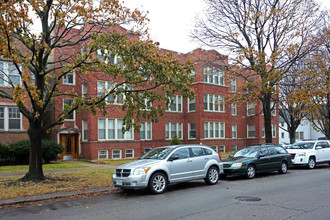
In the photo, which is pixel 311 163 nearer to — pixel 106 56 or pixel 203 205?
pixel 203 205

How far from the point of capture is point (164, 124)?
95.7 ft

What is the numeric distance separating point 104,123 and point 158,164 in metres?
14.9

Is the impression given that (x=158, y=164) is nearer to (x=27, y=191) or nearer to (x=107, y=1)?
(x=27, y=191)

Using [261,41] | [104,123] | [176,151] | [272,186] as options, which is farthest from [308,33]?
[104,123]

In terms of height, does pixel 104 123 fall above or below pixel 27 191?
above

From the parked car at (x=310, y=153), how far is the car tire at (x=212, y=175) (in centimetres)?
767

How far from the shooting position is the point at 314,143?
727 inches

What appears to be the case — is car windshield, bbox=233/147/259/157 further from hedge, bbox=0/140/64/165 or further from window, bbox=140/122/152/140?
window, bbox=140/122/152/140

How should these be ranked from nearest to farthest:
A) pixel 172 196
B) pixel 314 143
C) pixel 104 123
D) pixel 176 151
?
pixel 172 196 < pixel 176 151 < pixel 314 143 < pixel 104 123

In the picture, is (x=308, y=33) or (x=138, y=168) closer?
(x=138, y=168)

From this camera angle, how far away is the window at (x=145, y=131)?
27734mm

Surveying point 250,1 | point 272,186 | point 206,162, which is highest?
point 250,1

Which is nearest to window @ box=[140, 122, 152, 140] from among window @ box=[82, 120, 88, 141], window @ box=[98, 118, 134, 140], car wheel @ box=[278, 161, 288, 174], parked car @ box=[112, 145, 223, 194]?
window @ box=[98, 118, 134, 140]

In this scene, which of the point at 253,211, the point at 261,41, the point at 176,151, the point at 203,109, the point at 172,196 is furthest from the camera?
the point at 203,109
